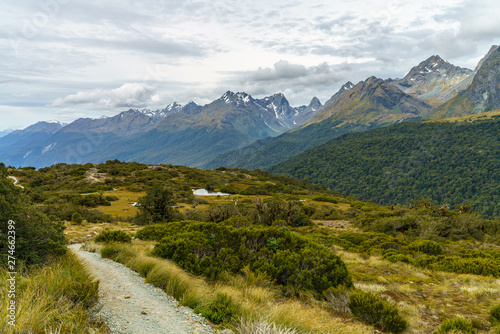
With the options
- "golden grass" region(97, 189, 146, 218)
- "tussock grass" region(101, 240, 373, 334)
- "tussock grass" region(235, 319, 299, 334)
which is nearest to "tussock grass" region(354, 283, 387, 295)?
"tussock grass" region(101, 240, 373, 334)

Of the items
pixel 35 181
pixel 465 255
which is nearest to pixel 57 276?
pixel 465 255

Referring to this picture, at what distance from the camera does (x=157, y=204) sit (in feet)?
87.3

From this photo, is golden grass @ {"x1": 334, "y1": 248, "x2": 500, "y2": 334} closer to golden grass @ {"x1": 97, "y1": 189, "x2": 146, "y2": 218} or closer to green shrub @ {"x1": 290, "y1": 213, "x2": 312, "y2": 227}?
green shrub @ {"x1": 290, "y1": 213, "x2": 312, "y2": 227}

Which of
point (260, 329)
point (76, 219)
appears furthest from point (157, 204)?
point (260, 329)

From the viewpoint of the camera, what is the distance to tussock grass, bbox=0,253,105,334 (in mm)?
3605

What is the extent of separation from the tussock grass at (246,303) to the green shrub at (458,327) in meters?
1.87

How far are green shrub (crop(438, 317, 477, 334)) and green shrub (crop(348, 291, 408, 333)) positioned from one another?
83 centimetres

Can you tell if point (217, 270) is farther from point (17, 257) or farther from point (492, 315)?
point (492, 315)

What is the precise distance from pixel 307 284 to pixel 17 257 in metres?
7.82

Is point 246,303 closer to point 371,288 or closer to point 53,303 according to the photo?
point 53,303

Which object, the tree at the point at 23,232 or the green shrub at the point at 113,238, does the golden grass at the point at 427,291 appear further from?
the green shrub at the point at 113,238

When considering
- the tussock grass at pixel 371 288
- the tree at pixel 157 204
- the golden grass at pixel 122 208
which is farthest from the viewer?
the golden grass at pixel 122 208

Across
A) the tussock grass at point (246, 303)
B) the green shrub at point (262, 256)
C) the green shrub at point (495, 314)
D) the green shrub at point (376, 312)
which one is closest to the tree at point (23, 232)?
the tussock grass at point (246, 303)

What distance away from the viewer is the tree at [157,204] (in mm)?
26172
